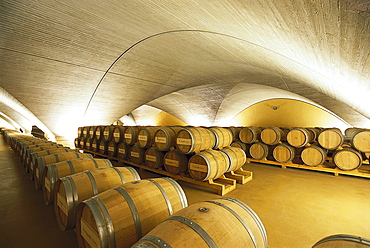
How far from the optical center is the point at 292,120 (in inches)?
434

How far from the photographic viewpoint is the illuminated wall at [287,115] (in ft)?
32.6

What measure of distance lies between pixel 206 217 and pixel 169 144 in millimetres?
3364

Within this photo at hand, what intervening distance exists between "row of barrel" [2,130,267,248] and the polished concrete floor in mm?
825

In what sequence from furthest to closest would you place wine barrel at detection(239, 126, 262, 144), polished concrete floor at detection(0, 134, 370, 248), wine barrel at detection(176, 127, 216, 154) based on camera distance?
wine barrel at detection(239, 126, 262, 144), wine barrel at detection(176, 127, 216, 154), polished concrete floor at detection(0, 134, 370, 248)

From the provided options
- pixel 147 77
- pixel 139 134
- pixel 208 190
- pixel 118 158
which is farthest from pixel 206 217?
pixel 147 77

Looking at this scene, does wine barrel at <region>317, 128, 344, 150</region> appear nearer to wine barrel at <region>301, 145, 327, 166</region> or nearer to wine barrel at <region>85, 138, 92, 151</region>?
wine barrel at <region>301, 145, 327, 166</region>

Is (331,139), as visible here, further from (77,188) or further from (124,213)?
(77,188)

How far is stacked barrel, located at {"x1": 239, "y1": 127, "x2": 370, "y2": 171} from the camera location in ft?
16.1

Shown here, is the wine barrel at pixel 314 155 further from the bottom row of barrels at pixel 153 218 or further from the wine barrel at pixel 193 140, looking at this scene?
the bottom row of barrels at pixel 153 218

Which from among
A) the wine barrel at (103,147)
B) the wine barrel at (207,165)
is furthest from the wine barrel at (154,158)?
the wine barrel at (103,147)

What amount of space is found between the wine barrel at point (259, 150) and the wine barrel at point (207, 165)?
2778 mm

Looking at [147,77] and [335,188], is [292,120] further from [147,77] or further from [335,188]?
[147,77]

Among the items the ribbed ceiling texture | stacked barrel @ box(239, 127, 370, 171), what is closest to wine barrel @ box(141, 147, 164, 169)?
the ribbed ceiling texture

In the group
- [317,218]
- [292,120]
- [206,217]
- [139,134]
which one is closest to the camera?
[206,217]
